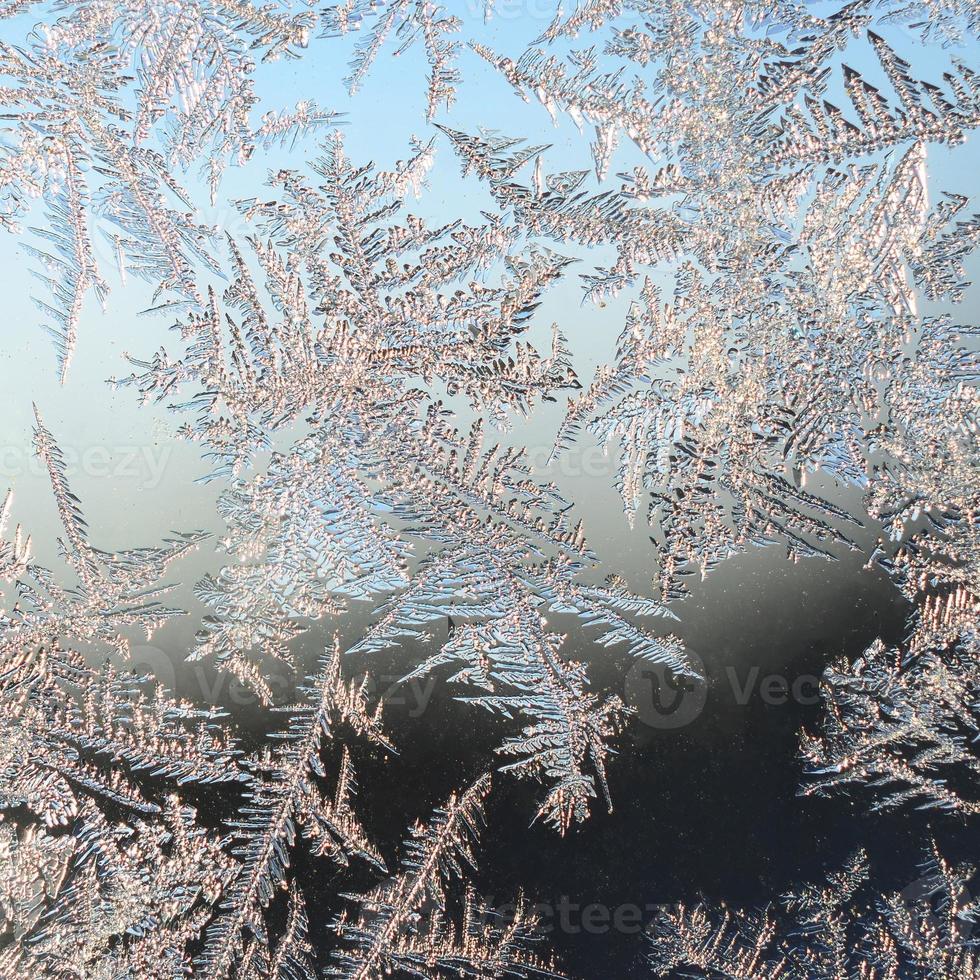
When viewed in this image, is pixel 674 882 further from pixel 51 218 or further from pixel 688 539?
pixel 51 218

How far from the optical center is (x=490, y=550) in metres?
0.44

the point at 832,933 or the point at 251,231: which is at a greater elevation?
the point at 251,231

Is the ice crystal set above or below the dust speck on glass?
below

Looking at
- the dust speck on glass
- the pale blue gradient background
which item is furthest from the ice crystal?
the pale blue gradient background

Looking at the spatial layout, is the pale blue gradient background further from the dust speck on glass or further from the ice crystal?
the ice crystal

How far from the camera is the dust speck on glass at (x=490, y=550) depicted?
425 millimetres

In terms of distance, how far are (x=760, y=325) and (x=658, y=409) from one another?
74mm

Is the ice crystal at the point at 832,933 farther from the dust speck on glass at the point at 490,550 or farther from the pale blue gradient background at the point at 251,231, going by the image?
the pale blue gradient background at the point at 251,231

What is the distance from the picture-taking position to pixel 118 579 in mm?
432

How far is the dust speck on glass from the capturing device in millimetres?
425

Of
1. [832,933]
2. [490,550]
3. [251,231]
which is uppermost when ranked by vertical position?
[251,231]

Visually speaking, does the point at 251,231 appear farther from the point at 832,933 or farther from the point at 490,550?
the point at 832,933

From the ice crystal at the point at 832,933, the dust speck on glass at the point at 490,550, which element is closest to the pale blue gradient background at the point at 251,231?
the dust speck on glass at the point at 490,550

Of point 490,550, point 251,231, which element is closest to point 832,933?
point 490,550
